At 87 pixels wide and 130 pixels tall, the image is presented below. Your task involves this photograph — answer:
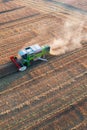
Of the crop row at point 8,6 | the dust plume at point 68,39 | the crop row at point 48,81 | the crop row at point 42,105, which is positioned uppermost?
the crop row at point 8,6

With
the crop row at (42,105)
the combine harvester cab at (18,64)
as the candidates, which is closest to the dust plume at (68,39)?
the combine harvester cab at (18,64)

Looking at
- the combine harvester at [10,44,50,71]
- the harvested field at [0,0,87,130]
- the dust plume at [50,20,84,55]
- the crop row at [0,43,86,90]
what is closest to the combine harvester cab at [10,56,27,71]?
the combine harvester at [10,44,50,71]

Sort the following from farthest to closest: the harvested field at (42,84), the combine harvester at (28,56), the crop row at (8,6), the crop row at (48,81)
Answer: the crop row at (8,6), the combine harvester at (28,56), the crop row at (48,81), the harvested field at (42,84)

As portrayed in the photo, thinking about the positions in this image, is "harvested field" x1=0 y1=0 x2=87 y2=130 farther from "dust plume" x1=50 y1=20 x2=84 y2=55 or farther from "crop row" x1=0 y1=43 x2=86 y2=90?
"dust plume" x1=50 y1=20 x2=84 y2=55

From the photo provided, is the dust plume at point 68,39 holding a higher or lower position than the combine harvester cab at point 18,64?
higher

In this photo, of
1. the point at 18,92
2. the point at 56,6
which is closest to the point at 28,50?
the point at 18,92

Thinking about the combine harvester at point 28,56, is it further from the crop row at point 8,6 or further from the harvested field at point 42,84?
the crop row at point 8,6
